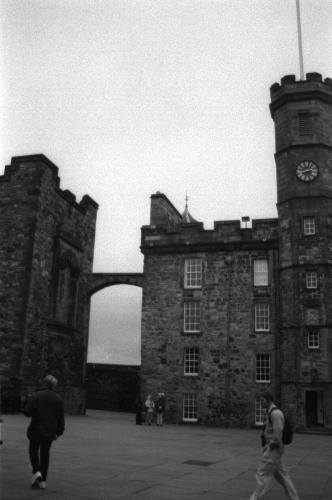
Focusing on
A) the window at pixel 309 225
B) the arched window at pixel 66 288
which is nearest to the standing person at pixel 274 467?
the window at pixel 309 225

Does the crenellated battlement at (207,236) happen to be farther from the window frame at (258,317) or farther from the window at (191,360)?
the window at (191,360)

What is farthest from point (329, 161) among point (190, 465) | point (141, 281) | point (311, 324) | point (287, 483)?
point (287, 483)

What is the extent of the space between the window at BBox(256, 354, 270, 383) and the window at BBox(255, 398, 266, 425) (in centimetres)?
103

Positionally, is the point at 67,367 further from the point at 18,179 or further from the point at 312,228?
the point at 312,228

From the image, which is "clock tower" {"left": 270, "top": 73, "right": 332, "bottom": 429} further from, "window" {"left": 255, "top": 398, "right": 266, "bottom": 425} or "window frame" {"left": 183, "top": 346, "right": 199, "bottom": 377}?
"window frame" {"left": 183, "top": 346, "right": 199, "bottom": 377}

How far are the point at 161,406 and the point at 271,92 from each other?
18.5m

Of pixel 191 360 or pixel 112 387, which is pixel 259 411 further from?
pixel 112 387

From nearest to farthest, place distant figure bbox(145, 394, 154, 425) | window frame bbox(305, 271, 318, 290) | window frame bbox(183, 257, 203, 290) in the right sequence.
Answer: distant figure bbox(145, 394, 154, 425) → window frame bbox(305, 271, 318, 290) → window frame bbox(183, 257, 203, 290)

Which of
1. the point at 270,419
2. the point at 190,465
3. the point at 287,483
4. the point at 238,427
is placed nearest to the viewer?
the point at 287,483

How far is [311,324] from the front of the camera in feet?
79.8

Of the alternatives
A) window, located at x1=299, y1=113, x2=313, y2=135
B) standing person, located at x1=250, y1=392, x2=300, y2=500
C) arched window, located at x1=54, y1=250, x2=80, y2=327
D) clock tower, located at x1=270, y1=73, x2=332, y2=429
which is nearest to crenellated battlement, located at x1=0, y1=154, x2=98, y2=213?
arched window, located at x1=54, y1=250, x2=80, y2=327

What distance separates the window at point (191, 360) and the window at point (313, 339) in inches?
234

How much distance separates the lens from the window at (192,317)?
1065 inches

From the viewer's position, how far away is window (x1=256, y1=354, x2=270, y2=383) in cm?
2547
